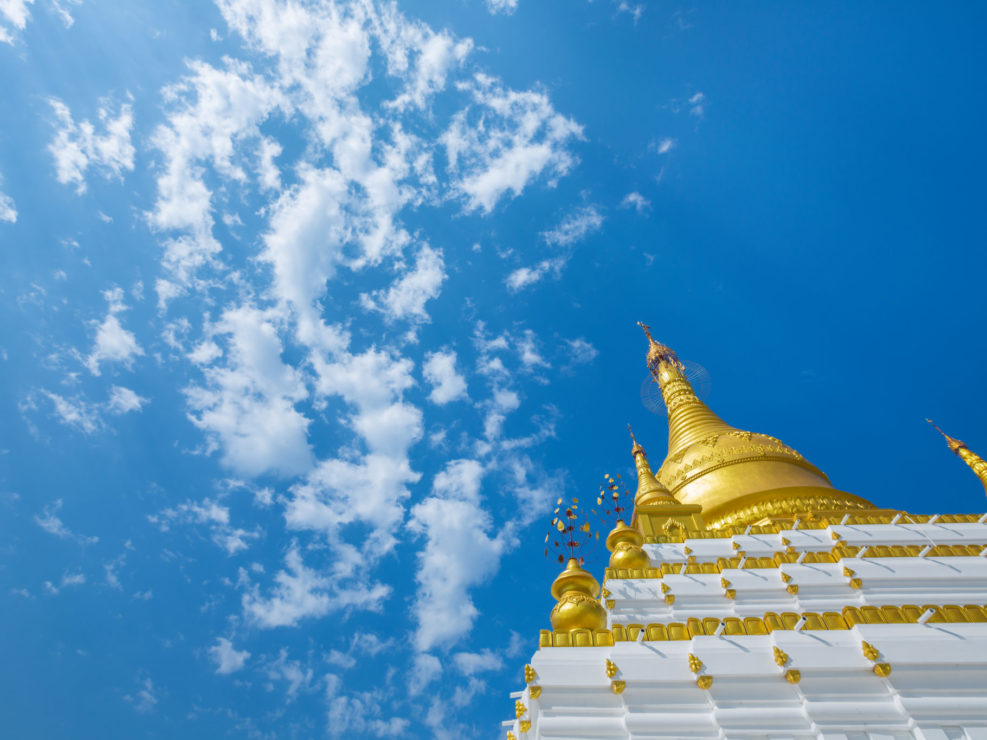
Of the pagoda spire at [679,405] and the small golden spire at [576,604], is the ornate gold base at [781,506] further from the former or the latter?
the small golden spire at [576,604]

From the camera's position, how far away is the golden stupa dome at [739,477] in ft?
62.5

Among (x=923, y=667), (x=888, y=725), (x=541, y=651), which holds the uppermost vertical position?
(x=541, y=651)

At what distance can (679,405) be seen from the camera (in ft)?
96.5

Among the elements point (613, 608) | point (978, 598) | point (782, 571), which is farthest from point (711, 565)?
point (978, 598)

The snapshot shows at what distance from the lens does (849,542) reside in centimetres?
1561

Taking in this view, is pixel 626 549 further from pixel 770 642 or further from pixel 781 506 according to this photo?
pixel 781 506

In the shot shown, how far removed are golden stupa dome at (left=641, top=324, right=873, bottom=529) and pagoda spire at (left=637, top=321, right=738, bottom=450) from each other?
0.07 metres

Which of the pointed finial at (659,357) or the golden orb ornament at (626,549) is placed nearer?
→ the golden orb ornament at (626,549)

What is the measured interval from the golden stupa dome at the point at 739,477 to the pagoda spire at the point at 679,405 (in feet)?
0.22

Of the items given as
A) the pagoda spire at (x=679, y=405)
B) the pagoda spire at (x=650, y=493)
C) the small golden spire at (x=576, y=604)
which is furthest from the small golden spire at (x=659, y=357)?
the small golden spire at (x=576, y=604)

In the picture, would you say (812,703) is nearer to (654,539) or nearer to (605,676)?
(605,676)

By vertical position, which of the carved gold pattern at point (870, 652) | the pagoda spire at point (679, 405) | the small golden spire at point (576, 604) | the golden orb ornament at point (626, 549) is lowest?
the carved gold pattern at point (870, 652)

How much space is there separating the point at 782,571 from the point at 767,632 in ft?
14.2

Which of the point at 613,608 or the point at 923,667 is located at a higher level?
the point at 613,608
